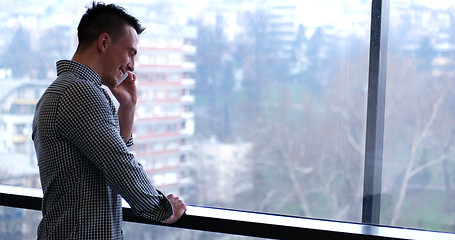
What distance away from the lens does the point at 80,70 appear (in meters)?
1.53

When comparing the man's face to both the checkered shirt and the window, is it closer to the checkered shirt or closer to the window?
the checkered shirt

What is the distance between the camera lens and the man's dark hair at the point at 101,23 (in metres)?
1.57

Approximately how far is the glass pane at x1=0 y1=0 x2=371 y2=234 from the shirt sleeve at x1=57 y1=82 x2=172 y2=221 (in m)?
0.69

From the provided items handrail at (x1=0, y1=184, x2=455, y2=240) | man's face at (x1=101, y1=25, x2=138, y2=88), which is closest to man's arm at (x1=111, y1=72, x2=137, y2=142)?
man's face at (x1=101, y1=25, x2=138, y2=88)

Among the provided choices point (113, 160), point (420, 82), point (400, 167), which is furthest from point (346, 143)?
point (113, 160)

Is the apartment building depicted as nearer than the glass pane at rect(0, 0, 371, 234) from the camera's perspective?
No

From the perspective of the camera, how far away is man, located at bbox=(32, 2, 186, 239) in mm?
1426

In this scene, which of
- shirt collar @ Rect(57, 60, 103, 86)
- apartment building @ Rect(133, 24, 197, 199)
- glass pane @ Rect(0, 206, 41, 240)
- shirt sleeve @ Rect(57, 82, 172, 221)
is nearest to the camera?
shirt sleeve @ Rect(57, 82, 172, 221)

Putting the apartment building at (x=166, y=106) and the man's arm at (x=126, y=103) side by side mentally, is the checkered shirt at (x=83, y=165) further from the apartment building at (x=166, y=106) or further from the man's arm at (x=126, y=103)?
the apartment building at (x=166, y=106)

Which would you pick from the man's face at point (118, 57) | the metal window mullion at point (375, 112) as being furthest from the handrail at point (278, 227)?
the man's face at point (118, 57)

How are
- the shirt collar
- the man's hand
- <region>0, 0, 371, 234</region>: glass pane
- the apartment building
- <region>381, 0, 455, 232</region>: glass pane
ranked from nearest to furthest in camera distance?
the shirt collar → the man's hand → <region>381, 0, 455, 232</region>: glass pane → <region>0, 0, 371, 234</region>: glass pane → the apartment building

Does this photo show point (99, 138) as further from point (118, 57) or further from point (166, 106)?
point (166, 106)

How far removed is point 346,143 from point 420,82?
336 mm

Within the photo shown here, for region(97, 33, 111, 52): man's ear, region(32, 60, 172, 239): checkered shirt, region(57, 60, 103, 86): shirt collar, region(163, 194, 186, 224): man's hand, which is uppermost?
region(97, 33, 111, 52): man's ear
